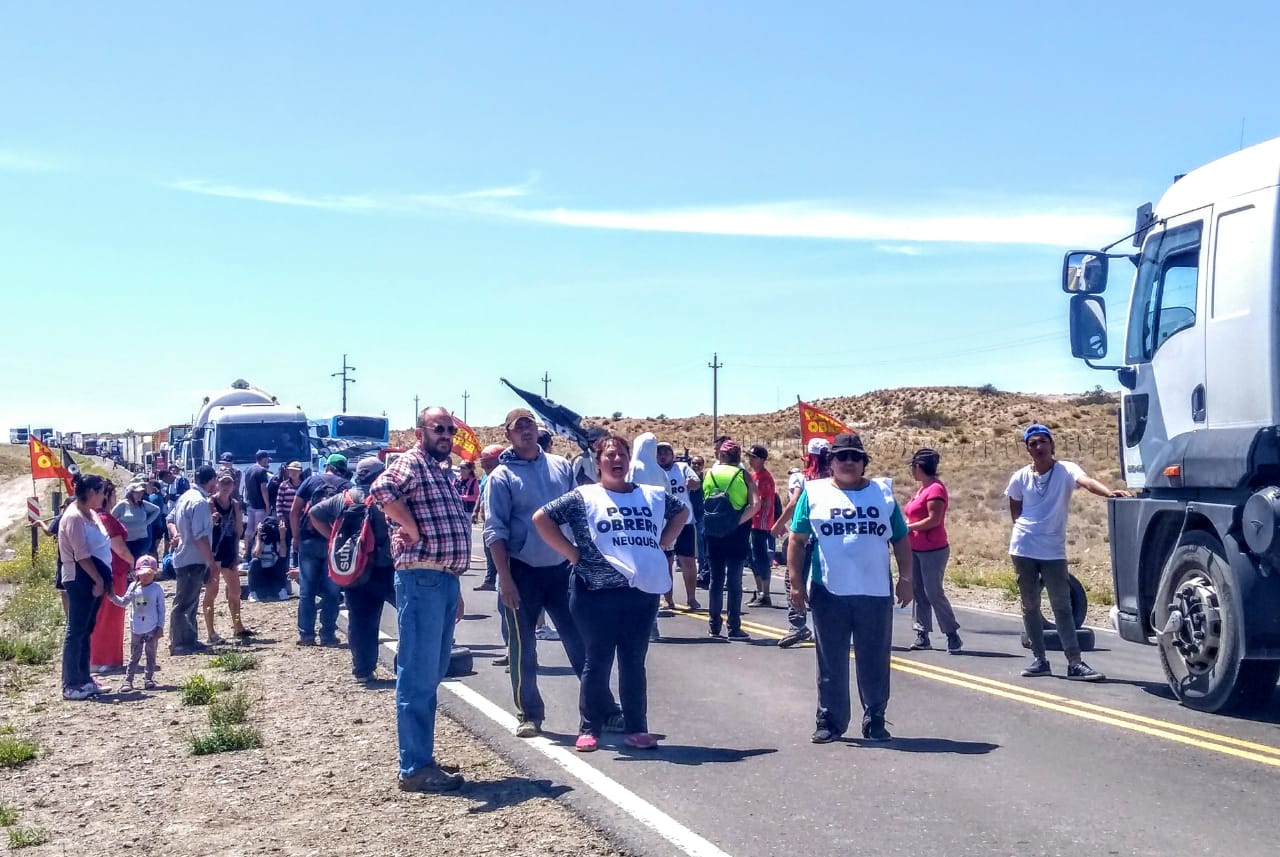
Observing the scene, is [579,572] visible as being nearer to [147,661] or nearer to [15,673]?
[147,661]

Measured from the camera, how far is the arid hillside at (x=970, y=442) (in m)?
27.7

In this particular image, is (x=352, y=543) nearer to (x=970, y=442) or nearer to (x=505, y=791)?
(x=505, y=791)

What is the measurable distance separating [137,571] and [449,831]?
5.84m

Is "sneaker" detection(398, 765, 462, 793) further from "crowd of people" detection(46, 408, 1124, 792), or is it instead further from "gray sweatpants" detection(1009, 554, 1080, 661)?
"gray sweatpants" detection(1009, 554, 1080, 661)

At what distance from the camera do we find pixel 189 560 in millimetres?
13102

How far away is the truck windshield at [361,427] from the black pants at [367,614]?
85.0ft

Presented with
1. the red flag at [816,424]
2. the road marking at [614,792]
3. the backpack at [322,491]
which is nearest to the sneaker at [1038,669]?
the road marking at [614,792]

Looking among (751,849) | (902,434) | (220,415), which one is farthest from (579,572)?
(902,434)

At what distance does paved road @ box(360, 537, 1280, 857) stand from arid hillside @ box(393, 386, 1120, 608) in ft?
15.6

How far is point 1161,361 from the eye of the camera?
30.2ft

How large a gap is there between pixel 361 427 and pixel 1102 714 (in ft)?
100

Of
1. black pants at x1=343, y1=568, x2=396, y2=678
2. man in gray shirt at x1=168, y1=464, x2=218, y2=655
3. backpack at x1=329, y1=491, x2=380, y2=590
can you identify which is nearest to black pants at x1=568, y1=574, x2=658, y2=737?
backpack at x1=329, y1=491, x2=380, y2=590

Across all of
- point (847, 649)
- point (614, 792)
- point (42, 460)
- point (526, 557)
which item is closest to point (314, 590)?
point (526, 557)

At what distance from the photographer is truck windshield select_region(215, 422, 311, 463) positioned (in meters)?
28.2
